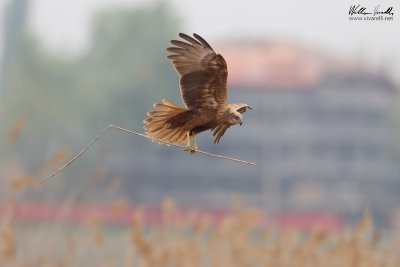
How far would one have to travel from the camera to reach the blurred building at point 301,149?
48.9 meters

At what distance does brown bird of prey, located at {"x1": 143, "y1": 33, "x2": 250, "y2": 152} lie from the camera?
367cm

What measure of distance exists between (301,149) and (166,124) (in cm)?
4601

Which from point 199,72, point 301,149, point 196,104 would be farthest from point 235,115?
point 301,149

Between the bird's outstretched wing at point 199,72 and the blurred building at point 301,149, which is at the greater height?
the blurred building at point 301,149

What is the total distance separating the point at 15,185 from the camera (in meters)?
6.78

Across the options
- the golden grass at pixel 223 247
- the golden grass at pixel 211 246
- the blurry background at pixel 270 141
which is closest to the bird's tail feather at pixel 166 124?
the golden grass at pixel 211 246

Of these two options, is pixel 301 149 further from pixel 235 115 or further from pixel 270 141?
pixel 235 115

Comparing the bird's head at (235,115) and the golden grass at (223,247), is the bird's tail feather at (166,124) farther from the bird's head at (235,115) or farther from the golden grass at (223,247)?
the golden grass at (223,247)

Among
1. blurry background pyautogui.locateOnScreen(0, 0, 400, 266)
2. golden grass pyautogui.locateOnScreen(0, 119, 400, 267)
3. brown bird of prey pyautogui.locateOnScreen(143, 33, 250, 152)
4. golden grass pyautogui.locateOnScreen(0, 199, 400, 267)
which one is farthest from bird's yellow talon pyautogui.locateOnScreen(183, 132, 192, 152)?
blurry background pyautogui.locateOnScreen(0, 0, 400, 266)

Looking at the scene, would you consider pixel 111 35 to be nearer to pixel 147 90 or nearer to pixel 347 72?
pixel 147 90

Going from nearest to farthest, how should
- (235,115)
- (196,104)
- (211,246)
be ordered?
(235,115), (196,104), (211,246)

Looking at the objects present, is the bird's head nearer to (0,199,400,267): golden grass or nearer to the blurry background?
(0,199,400,267): golden grass

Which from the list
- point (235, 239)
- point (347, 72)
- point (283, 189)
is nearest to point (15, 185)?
point (235, 239)

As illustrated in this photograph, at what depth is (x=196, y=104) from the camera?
374 cm
